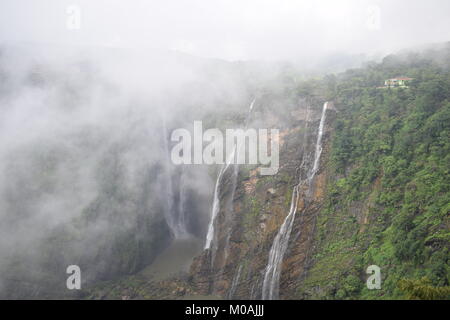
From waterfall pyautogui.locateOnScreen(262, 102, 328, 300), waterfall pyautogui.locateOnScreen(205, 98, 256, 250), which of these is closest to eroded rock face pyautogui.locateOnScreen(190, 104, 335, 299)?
waterfall pyautogui.locateOnScreen(262, 102, 328, 300)

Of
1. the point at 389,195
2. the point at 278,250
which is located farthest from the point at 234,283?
the point at 389,195

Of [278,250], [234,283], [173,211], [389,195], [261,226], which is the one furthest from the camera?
[173,211]

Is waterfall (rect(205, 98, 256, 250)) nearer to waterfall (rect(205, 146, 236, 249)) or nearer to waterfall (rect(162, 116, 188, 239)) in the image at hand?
waterfall (rect(205, 146, 236, 249))

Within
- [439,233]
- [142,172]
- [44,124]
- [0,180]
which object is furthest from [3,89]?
[439,233]

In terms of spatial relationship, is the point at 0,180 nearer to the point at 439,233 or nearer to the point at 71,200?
the point at 71,200

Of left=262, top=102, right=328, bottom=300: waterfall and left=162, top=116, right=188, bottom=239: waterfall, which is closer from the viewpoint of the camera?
left=262, top=102, right=328, bottom=300: waterfall

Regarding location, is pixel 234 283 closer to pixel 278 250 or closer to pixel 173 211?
pixel 278 250
